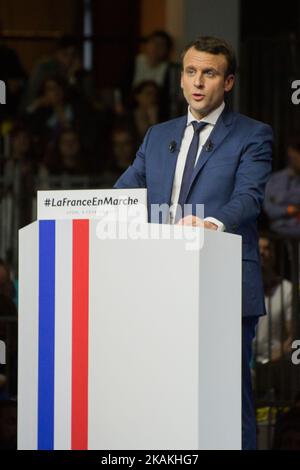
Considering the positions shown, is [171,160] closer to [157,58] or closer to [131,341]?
[131,341]

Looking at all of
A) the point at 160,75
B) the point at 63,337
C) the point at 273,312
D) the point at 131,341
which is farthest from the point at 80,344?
the point at 160,75

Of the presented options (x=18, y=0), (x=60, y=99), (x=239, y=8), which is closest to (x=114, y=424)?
(x=60, y=99)

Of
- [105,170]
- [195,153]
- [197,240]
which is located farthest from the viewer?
[105,170]

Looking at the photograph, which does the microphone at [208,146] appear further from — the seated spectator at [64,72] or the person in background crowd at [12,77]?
the person in background crowd at [12,77]

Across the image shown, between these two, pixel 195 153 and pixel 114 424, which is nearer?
pixel 114 424

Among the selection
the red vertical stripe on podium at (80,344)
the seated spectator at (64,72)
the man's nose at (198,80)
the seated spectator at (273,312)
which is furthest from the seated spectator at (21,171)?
the red vertical stripe on podium at (80,344)

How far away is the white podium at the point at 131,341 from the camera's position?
17.8ft

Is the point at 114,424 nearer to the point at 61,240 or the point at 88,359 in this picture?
the point at 88,359

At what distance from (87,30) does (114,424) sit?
35.5ft

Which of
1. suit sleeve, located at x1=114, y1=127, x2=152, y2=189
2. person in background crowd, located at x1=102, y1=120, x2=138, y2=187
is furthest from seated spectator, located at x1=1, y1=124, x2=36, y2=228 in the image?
suit sleeve, located at x1=114, y1=127, x2=152, y2=189

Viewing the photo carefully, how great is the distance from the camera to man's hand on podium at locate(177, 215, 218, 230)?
555cm

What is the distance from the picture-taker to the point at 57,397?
5594 mm

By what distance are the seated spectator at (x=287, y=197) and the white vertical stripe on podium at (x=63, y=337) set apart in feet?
15.9

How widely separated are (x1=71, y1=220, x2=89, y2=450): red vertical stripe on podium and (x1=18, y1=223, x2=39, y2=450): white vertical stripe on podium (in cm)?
17
